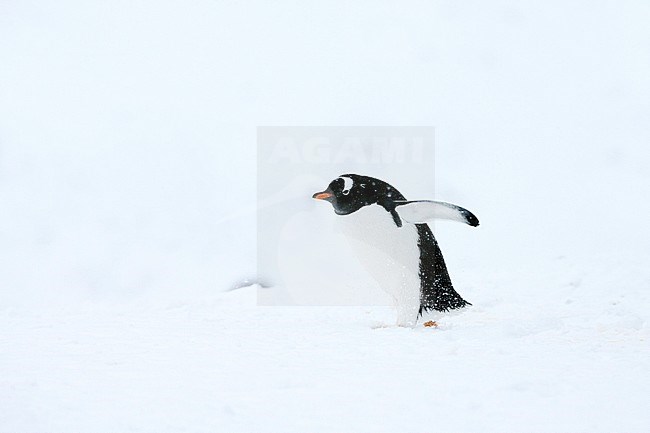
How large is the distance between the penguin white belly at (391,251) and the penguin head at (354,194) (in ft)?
0.12

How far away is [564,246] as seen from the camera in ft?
22.5

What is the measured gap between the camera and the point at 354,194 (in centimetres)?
405

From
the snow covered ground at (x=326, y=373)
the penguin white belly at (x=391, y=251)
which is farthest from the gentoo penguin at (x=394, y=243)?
the snow covered ground at (x=326, y=373)

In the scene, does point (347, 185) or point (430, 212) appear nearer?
point (430, 212)

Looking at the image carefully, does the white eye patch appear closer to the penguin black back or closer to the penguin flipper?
the penguin black back

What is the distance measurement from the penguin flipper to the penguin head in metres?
0.10

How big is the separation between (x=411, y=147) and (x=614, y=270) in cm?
348

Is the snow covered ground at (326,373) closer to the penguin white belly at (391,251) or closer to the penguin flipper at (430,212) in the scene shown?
the penguin white belly at (391,251)

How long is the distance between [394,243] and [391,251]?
0.16ft

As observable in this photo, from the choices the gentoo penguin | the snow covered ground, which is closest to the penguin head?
the gentoo penguin

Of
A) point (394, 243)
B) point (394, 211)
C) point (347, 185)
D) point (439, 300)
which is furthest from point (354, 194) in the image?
point (439, 300)

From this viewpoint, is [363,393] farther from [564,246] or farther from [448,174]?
[448,174]

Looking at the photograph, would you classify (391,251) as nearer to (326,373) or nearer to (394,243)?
(394,243)

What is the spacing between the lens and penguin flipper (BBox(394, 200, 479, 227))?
373cm
